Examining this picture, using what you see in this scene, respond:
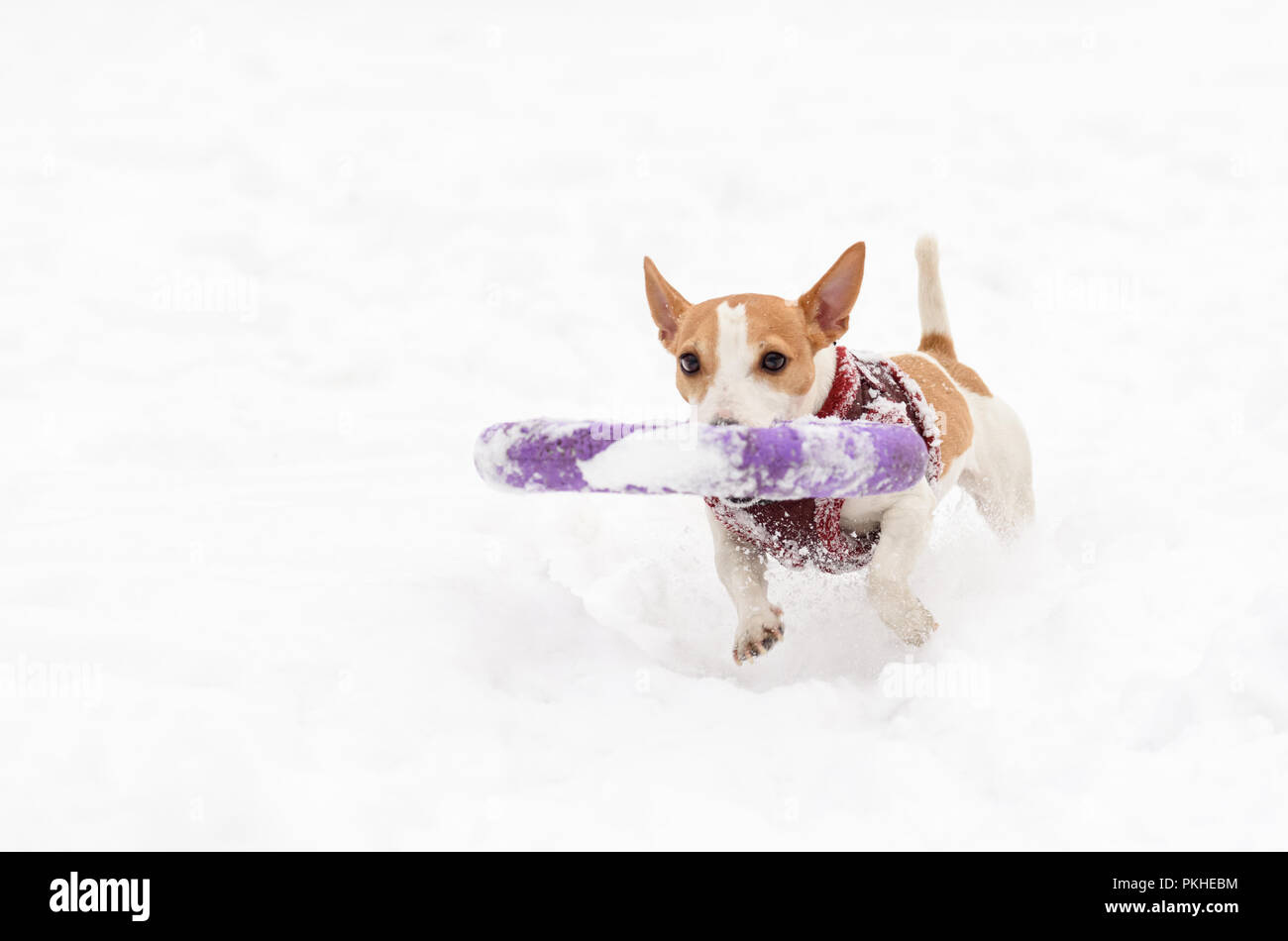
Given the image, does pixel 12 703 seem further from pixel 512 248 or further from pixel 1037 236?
pixel 1037 236

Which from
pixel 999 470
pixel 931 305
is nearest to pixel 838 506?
pixel 999 470

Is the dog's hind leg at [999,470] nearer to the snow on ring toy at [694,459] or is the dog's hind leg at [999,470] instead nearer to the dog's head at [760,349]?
the dog's head at [760,349]

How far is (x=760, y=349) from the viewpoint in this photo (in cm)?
283

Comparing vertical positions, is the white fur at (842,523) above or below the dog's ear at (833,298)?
below

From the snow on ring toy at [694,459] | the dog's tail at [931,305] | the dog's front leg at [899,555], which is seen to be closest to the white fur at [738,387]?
the snow on ring toy at [694,459]

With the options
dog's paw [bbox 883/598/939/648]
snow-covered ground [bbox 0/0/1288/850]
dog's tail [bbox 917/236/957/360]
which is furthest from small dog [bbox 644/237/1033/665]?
dog's tail [bbox 917/236/957/360]

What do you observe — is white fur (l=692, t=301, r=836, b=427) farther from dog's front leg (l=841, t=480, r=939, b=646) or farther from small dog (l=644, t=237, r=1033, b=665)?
dog's front leg (l=841, t=480, r=939, b=646)

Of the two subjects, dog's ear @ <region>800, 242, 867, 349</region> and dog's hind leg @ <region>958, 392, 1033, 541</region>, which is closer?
dog's ear @ <region>800, 242, 867, 349</region>

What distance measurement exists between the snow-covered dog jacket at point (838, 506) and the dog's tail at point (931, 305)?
2.55ft

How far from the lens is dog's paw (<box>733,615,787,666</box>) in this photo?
2.94 metres

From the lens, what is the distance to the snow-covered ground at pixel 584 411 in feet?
7.18

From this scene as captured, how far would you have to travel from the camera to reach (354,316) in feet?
22.0

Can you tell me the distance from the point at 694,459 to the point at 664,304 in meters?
0.95

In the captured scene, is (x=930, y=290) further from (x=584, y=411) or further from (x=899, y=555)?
(x=584, y=411)
